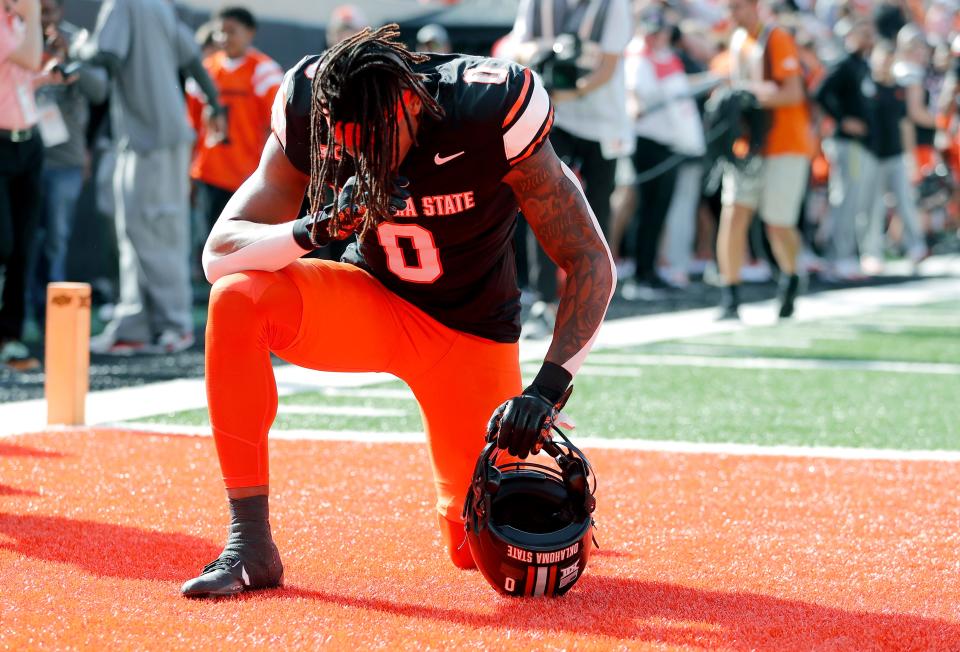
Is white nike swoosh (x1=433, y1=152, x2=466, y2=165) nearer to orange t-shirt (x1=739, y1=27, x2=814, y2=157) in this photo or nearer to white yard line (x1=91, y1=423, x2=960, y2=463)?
white yard line (x1=91, y1=423, x2=960, y2=463)

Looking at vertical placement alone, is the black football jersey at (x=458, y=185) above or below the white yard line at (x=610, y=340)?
above

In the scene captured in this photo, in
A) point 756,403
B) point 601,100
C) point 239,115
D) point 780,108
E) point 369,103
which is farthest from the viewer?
point 780,108

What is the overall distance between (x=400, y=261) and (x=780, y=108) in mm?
6634

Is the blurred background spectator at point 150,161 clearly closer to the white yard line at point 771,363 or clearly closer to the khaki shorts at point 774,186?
the white yard line at point 771,363

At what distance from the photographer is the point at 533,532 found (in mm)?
3592

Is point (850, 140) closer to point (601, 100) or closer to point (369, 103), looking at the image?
point (601, 100)

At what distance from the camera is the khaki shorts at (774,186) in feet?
32.9

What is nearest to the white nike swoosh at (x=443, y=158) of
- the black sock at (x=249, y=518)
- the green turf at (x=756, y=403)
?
the black sock at (x=249, y=518)

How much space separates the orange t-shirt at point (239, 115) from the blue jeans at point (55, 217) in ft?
2.70

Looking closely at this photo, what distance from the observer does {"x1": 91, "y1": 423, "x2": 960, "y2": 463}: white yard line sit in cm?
560

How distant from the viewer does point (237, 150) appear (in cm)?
954

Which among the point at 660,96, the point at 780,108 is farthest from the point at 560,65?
the point at 660,96

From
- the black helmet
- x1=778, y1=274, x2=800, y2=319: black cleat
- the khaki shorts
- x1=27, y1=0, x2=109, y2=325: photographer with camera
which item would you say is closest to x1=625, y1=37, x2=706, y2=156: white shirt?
x1=778, y1=274, x2=800, y2=319: black cleat

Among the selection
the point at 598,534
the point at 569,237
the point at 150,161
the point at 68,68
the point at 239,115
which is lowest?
the point at 598,534
